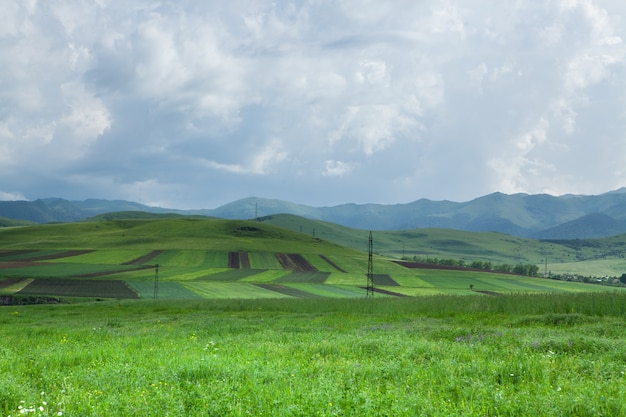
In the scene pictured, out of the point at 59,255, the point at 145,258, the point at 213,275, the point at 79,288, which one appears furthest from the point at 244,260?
the point at 79,288

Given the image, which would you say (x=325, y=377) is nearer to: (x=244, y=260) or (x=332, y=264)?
(x=244, y=260)

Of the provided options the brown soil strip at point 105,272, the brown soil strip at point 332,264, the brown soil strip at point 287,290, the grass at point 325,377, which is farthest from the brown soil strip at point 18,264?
the grass at point 325,377

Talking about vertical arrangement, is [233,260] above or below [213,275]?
above

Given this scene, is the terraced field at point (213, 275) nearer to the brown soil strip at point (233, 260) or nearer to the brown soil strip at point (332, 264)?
the brown soil strip at point (233, 260)

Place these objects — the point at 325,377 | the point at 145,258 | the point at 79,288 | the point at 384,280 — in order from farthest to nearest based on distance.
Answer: the point at 145,258 → the point at 384,280 → the point at 79,288 → the point at 325,377

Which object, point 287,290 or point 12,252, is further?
point 12,252

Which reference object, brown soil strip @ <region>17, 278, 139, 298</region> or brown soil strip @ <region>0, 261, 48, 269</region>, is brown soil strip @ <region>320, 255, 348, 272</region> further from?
brown soil strip @ <region>0, 261, 48, 269</region>

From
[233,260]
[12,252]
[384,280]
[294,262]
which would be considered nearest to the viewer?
[384,280]

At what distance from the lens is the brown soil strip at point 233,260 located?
143887mm

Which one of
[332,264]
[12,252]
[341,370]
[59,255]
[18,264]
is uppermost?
[341,370]

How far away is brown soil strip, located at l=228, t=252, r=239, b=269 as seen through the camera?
472 feet

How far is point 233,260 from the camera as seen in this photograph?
155 meters

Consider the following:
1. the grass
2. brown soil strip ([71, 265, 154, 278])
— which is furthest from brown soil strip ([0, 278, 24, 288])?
the grass

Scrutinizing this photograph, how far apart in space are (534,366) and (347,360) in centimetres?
536
